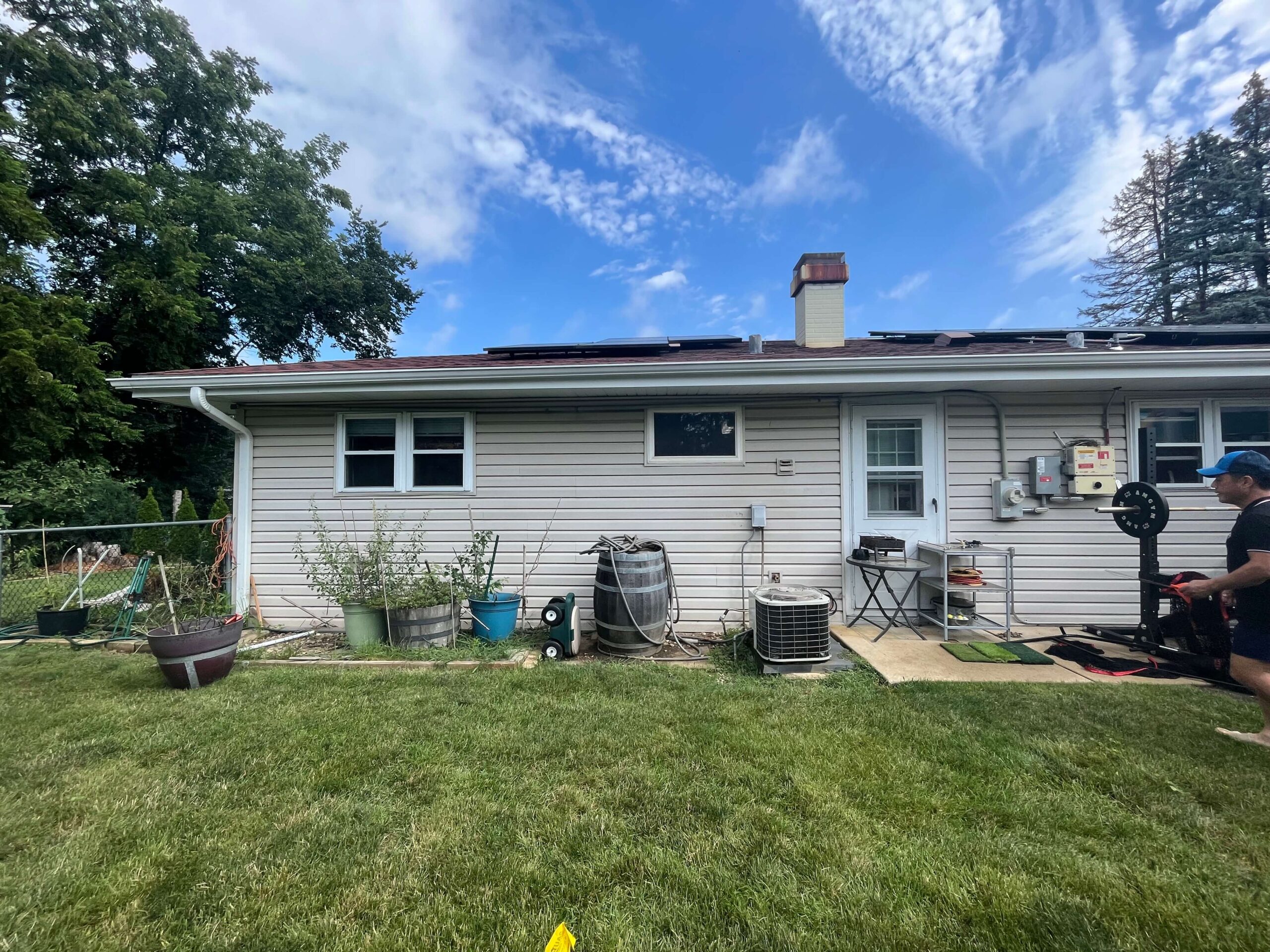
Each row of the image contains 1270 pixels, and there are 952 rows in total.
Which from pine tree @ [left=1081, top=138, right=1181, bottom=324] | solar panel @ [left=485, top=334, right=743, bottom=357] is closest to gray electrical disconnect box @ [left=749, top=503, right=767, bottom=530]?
solar panel @ [left=485, top=334, right=743, bottom=357]

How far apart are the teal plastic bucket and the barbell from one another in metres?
5.33

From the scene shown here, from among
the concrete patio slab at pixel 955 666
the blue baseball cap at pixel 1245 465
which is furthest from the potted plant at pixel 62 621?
the blue baseball cap at pixel 1245 465

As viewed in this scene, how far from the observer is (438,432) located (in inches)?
215

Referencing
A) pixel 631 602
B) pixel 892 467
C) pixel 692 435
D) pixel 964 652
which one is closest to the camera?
pixel 964 652

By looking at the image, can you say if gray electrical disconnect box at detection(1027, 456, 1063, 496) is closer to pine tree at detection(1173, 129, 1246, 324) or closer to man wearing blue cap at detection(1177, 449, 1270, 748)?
man wearing blue cap at detection(1177, 449, 1270, 748)

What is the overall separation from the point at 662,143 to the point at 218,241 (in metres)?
13.2

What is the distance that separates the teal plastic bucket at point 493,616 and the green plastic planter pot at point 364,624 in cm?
83

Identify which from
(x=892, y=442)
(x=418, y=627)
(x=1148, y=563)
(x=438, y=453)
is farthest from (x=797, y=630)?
(x=438, y=453)

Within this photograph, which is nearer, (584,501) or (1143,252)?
(584,501)

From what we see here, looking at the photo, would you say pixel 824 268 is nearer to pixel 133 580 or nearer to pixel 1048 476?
pixel 1048 476

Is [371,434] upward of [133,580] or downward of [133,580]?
upward

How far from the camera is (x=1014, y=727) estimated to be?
2.96 metres

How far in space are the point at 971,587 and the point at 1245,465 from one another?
7.24ft

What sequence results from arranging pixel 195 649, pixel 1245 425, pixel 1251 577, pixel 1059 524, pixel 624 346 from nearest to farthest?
1. pixel 1251 577
2. pixel 195 649
3. pixel 1245 425
4. pixel 1059 524
5. pixel 624 346
